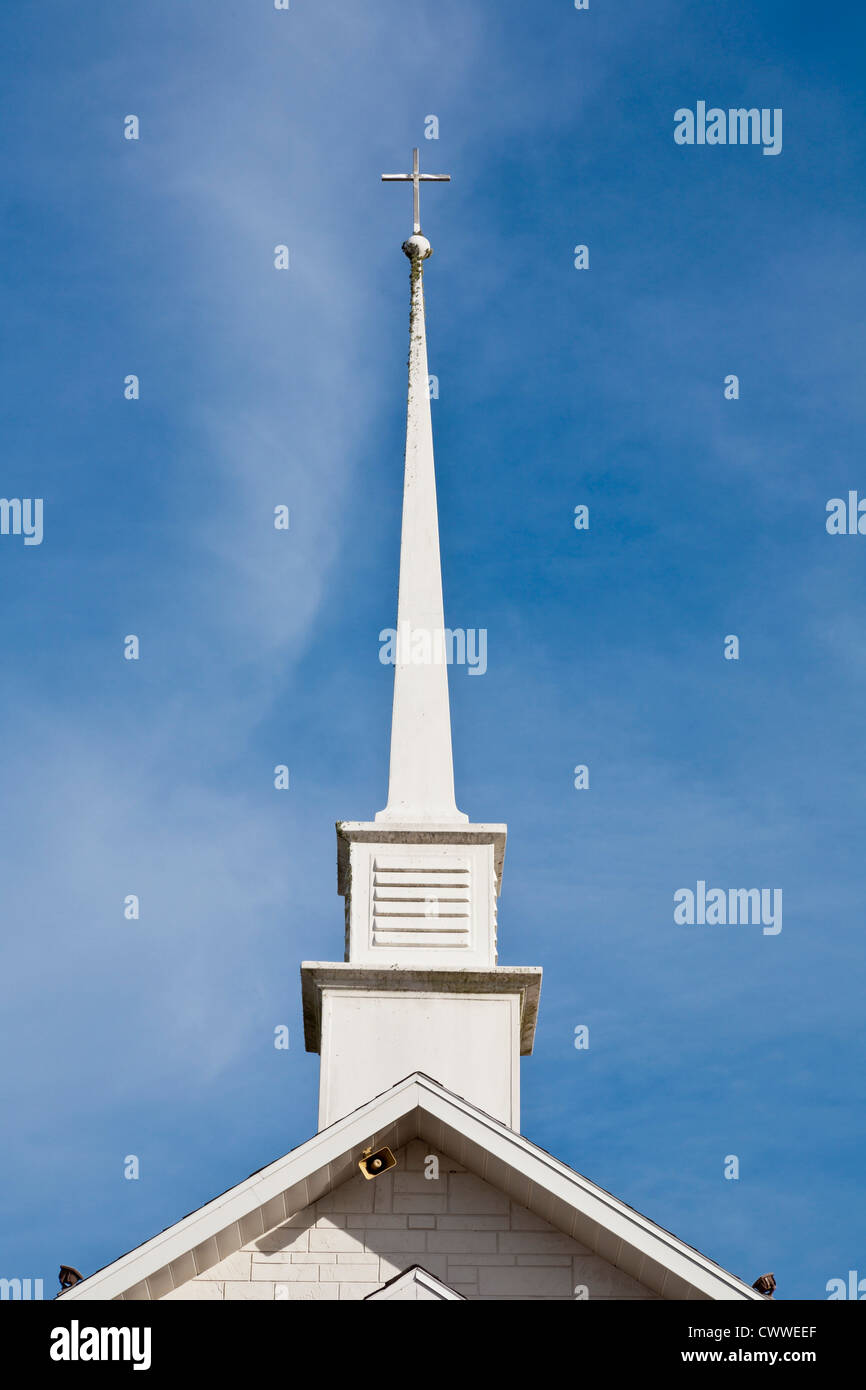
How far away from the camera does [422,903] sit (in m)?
22.8

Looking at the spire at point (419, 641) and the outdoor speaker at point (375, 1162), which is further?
the spire at point (419, 641)

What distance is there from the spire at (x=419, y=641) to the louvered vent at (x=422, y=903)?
0.73 meters

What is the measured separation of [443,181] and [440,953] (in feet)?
43.9

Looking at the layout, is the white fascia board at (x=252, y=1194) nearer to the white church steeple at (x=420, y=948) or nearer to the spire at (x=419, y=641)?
the white church steeple at (x=420, y=948)

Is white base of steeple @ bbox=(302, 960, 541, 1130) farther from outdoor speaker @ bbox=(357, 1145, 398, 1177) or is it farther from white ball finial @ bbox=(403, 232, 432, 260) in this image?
white ball finial @ bbox=(403, 232, 432, 260)

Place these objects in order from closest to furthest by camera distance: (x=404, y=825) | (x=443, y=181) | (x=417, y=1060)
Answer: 1. (x=417, y=1060)
2. (x=404, y=825)
3. (x=443, y=181)

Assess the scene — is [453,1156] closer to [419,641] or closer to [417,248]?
[419,641]

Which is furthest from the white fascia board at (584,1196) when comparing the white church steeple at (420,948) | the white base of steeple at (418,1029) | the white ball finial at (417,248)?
the white ball finial at (417,248)

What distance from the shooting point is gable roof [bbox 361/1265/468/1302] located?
14984mm

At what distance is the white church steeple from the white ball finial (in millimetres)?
6362

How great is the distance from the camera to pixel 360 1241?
16594mm

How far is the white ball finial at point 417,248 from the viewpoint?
2917 centimetres
